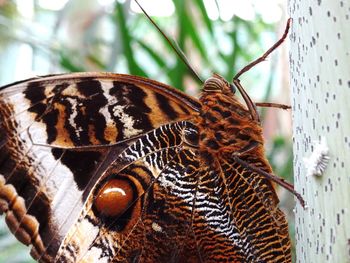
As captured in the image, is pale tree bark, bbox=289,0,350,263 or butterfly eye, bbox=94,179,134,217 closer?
pale tree bark, bbox=289,0,350,263

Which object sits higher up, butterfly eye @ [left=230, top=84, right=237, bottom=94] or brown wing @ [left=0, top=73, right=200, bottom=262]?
butterfly eye @ [left=230, top=84, right=237, bottom=94]

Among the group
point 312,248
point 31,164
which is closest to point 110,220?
point 31,164

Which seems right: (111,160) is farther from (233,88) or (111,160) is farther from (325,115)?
(325,115)

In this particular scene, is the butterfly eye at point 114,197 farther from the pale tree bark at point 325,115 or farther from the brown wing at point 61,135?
the pale tree bark at point 325,115

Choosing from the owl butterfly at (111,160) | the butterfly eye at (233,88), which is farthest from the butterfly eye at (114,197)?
the butterfly eye at (233,88)

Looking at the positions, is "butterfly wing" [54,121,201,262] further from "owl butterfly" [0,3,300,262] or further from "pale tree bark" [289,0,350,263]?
"pale tree bark" [289,0,350,263]

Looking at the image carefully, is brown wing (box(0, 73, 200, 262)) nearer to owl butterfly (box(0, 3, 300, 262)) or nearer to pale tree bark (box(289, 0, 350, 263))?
owl butterfly (box(0, 3, 300, 262))

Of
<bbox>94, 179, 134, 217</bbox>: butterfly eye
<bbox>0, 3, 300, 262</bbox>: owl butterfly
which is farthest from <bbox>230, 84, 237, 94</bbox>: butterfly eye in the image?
<bbox>94, 179, 134, 217</bbox>: butterfly eye
